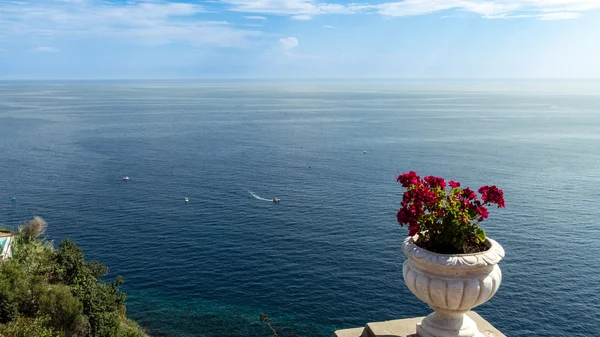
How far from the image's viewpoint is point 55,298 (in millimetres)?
32094

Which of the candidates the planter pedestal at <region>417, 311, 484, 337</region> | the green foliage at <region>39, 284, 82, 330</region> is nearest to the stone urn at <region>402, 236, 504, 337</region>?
the planter pedestal at <region>417, 311, 484, 337</region>

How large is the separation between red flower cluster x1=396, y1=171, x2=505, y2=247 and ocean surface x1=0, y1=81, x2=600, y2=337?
3750cm

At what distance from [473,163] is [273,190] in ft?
167

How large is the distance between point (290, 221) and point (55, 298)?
147 feet

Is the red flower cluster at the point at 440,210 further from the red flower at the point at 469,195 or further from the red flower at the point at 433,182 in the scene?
the red flower at the point at 433,182

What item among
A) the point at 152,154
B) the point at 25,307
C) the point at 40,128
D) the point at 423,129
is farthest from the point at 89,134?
the point at 25,307

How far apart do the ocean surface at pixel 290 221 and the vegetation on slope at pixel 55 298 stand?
8.22 metres

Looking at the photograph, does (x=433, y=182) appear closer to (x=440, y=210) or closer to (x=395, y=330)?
(x=440, y=210)

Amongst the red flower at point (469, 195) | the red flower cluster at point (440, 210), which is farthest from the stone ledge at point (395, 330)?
the red flower at point (469, 195)

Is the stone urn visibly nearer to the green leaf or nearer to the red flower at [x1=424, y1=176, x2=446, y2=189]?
the green leaf

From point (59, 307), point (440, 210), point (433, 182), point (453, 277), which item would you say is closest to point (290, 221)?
point (59, 307)

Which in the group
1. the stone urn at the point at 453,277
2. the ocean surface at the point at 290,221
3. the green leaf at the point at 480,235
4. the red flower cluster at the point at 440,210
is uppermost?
the red flower cluster at the point at 440,210

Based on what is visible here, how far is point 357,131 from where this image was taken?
167250 millimetres

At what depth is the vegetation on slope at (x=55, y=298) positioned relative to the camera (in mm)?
28172
